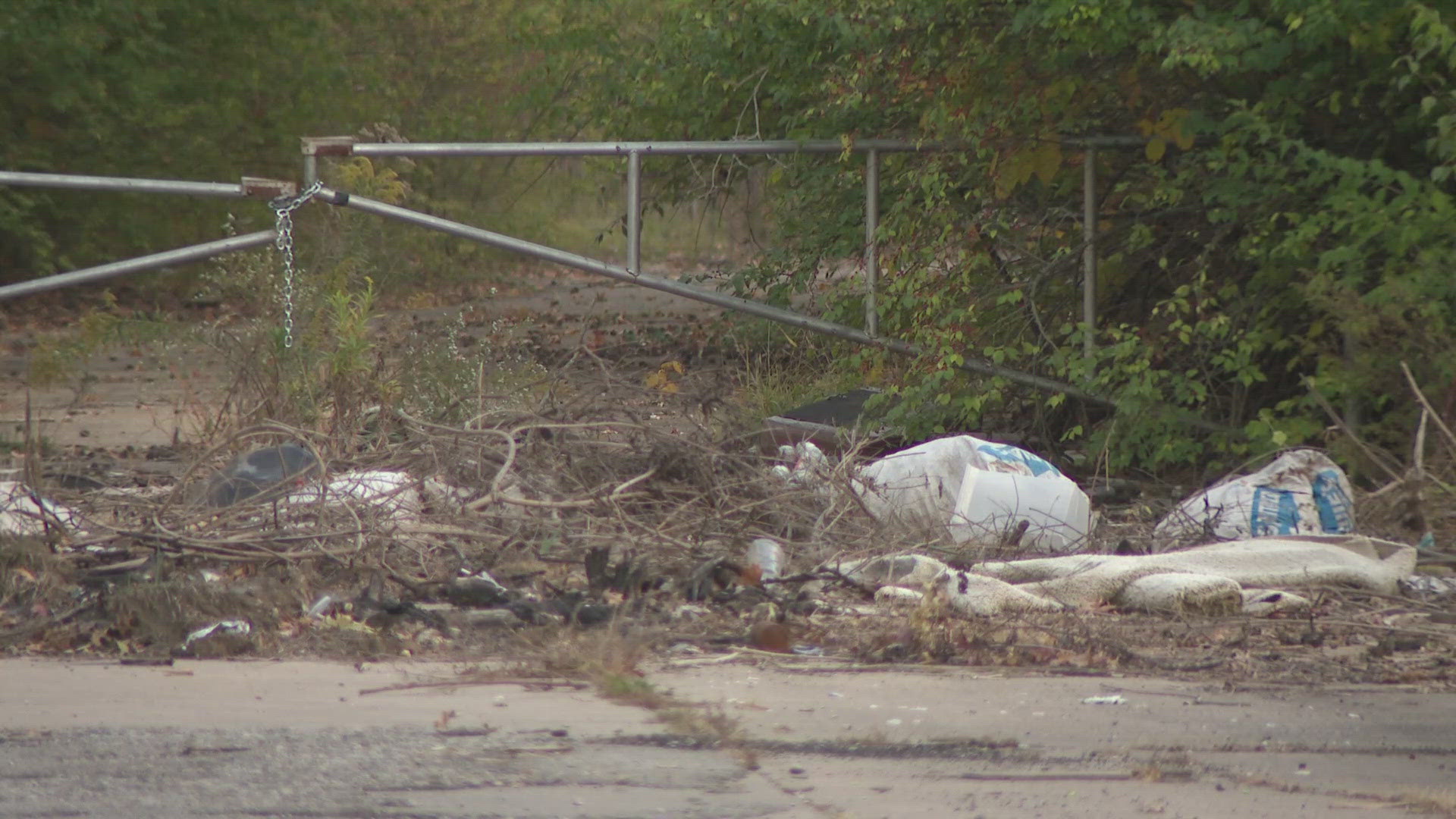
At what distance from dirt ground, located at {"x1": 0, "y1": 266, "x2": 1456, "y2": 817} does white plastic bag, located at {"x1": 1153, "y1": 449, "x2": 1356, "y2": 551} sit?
84 centimetres

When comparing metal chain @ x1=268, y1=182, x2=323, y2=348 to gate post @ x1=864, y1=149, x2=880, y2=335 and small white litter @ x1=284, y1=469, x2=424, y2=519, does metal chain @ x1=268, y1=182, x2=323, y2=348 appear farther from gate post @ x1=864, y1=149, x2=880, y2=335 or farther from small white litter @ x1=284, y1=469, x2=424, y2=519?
gate post @ x1=864, y1=149, x2=880, y2=335

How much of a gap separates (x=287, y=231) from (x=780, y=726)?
438 centimetres

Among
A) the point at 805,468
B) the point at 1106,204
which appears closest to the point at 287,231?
the point at 805,468

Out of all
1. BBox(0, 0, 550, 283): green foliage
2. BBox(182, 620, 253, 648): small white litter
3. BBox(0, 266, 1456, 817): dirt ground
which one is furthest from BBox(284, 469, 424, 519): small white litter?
BBox(0, 0, 550, 283): green foliage

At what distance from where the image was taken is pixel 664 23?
11391 millimetres

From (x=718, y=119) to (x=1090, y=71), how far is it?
305cm

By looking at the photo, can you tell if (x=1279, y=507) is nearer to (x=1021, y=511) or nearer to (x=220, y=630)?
(x=1021, y=511)

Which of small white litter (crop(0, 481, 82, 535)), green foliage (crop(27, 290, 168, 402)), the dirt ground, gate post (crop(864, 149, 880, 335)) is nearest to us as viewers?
the dirt ground

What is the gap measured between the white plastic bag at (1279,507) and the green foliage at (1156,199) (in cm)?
50

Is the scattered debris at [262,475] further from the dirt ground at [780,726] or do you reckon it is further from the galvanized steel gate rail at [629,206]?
the galvanized steel gate rail at [629,206]

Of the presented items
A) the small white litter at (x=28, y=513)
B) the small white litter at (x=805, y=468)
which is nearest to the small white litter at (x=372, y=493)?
the small white litter at (x=28, y=513)

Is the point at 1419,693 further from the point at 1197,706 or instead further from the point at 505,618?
the point at 505,618

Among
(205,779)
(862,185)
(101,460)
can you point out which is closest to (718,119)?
(862,185)

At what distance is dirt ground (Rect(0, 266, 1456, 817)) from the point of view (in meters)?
3.68
